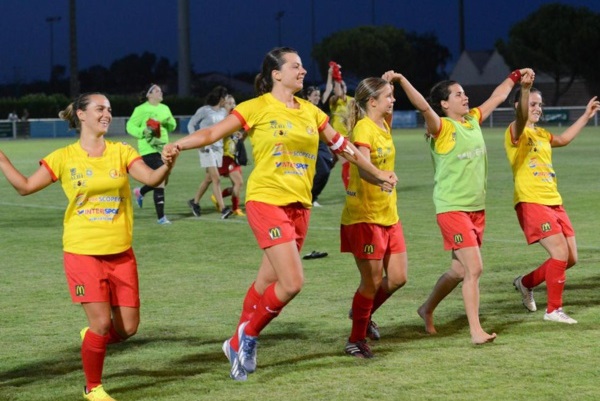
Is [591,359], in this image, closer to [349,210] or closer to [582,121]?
[349,210]

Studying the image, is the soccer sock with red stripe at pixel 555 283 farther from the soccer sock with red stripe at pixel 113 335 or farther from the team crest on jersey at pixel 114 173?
the team crest on jersey at pixel 114 173

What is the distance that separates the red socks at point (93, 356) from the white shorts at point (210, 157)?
36.6ft

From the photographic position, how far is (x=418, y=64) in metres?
117

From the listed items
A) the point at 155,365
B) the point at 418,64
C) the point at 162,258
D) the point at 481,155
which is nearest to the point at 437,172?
the point at 481,155

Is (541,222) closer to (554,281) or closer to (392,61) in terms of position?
(554,281)

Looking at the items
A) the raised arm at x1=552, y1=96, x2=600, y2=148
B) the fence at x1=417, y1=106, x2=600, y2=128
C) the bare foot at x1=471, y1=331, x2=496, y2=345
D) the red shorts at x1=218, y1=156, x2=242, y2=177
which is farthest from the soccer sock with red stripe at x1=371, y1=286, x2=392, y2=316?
the fence at x1=417, y1=106, x2=600, y2=128

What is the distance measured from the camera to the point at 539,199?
29.2 feet

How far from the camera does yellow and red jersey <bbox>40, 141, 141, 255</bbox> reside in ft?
21.6

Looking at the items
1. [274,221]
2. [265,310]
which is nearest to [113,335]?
[265,310]

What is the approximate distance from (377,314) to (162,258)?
442cm

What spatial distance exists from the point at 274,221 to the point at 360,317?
1.14m

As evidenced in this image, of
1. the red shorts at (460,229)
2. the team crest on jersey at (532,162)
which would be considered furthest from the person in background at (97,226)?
the team crest on jersey at (532,162)

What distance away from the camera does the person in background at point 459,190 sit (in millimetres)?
8070

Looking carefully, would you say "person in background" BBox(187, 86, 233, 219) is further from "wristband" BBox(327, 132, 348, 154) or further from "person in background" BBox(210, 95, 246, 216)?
"wristband" BBox(327, 132, 348, 154)
